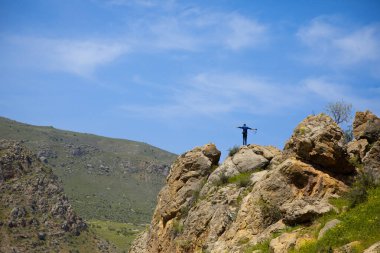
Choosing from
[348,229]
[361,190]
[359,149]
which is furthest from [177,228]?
[348,229]

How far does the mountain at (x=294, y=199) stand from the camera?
18.0 m

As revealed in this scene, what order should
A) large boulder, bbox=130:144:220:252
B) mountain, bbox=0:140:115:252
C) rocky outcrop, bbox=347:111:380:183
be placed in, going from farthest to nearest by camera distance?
mountain, bbox=0:140:115:252 → large boulder, bbox=130:144:220:252 → rocky outcrop, bbox=347:111:380:183

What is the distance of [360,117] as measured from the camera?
2650cm

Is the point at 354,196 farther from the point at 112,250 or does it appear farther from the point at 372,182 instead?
the point at 112,250

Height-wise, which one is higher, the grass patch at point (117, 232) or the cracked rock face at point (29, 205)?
the cracked rock face at point (29, 205)

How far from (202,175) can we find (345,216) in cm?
1602

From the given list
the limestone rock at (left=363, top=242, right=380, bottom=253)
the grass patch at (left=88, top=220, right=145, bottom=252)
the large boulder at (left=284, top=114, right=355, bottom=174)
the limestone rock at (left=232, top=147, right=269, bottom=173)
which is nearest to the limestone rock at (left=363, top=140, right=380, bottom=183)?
the large boulder at (left=284, top=114, right=355, bottom=174)

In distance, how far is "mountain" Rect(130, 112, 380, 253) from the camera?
708 inches

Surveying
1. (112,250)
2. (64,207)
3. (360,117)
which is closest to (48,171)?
(64,207)

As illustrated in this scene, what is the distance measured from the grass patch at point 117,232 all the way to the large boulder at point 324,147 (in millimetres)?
121257

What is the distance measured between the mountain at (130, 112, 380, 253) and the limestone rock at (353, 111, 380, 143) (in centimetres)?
5

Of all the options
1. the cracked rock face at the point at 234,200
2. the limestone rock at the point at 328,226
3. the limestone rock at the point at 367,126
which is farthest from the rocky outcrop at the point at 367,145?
the limestone rock at the point at 328,226

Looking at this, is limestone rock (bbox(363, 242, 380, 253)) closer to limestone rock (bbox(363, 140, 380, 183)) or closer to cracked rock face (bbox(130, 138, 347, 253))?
cracked rock face (bbox(130, 138, 347, 253))

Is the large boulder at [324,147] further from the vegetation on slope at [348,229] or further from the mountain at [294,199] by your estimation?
the vegetation on slope at [348,229]
